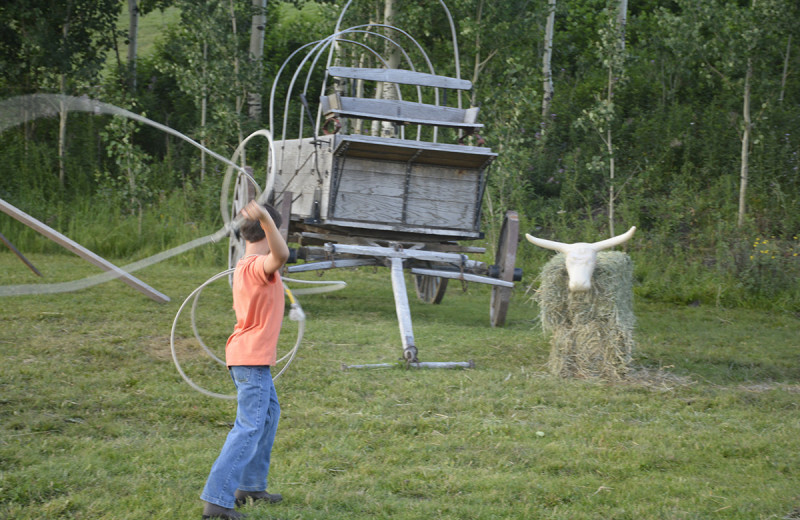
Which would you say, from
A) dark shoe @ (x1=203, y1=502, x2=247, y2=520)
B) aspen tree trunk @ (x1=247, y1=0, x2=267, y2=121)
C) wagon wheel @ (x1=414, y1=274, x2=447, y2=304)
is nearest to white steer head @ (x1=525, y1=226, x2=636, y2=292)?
wagon wheel @ (x1=414, y1=274, x2=447, y2=304)

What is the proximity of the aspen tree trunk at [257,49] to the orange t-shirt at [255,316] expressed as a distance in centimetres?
1317

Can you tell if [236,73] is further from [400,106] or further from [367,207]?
[367,207]

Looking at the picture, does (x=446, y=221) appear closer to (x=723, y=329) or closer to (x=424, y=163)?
(x=424, y=163)

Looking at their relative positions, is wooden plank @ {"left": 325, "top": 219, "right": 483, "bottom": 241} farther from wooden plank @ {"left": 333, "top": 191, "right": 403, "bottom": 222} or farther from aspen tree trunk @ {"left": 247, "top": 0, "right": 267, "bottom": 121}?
aspen tree trunk @ {"left": 247, "top": 0, "right": 267, "bottom": 121}

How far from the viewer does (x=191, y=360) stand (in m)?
6.79

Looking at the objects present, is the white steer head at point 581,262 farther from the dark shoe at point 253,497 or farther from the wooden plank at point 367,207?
the dark shoe at point 253,497

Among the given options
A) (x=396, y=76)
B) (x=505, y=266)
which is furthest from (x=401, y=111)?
(x=505, y=266)

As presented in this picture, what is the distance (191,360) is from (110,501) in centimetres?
297

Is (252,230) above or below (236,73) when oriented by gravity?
below

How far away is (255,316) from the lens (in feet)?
12.9

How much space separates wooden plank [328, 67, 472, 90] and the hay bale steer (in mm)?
2751

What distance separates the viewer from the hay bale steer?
273 inches

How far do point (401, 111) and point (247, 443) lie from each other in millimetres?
5736

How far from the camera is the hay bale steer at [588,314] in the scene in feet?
22.8
